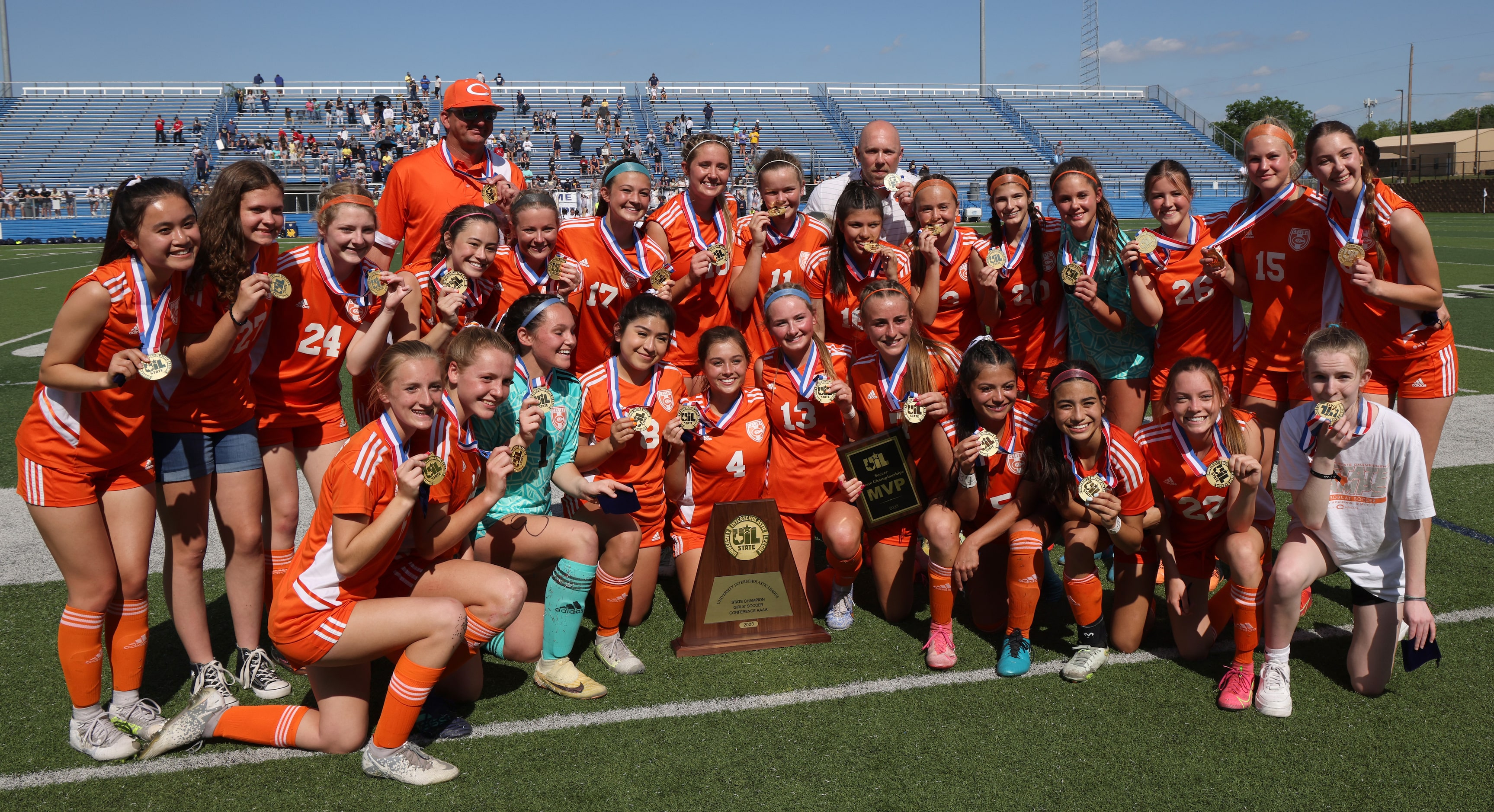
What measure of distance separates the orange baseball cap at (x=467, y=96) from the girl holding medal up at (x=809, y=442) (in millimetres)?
2009

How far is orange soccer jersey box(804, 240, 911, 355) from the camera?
5004 millimetres

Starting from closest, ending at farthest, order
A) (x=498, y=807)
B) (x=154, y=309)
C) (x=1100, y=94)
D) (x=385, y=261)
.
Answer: (x=498, y=807), (x=154, y=309), (x=385, y=261), (x=1100, y=94)

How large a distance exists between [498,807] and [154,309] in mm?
2176

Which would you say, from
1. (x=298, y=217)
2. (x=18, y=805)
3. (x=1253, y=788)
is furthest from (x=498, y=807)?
(x=298, y=217)

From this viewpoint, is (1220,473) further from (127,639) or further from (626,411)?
(127,639)

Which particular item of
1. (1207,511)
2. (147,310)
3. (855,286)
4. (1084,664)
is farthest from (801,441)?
(147,310)

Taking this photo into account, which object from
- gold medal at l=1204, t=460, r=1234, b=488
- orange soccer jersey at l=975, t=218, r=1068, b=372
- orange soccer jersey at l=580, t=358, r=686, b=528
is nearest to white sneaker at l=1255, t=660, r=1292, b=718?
gold medal at l=1204, t=460, r=1234, b=488

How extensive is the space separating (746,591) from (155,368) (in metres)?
2.58

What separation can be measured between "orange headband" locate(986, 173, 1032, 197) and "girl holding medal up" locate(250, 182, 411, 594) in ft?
10.0

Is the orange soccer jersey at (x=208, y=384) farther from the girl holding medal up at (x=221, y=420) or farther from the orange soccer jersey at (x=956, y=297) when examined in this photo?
the orange soccer jersey at (x=956, y=297)

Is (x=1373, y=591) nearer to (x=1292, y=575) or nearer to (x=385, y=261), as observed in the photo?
(x=1292, y=575)

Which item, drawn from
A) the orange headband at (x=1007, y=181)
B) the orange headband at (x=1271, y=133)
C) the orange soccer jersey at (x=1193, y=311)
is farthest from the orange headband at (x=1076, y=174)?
the orange headband at (x=1271, y=133)

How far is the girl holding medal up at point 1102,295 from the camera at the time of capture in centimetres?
473

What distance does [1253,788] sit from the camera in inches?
124
